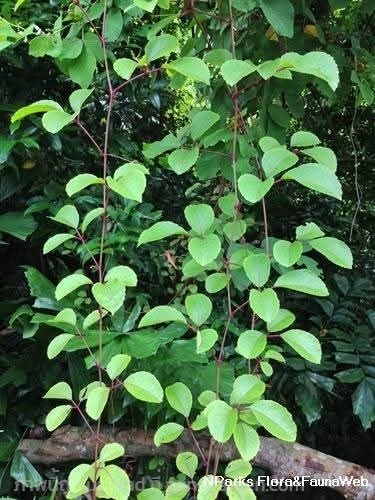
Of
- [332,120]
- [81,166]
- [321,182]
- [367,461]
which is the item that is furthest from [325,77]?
[332,120]

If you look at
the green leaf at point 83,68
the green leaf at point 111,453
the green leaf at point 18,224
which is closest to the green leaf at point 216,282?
the green leaf at point 111,453

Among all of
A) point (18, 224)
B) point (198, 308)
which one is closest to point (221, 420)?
point (198, 308)

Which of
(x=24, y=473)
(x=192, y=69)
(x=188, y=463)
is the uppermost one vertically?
(x=192, y=69)

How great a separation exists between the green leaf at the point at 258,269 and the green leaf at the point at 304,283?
2 centimetres

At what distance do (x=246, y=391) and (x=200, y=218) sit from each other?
0.23 meters

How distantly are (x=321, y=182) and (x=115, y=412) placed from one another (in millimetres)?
710

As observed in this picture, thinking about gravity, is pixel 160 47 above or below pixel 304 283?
above

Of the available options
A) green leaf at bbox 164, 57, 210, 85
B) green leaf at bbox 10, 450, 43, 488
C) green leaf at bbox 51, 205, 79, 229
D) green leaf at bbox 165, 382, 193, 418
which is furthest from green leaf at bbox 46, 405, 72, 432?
green leaf at bbox 10, 450, 43, 488

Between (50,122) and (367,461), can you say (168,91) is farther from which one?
(367,461)

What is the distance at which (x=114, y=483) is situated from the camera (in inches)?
20.5

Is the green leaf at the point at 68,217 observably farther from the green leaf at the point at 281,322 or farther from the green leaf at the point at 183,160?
the green leaf at the point at 281,322

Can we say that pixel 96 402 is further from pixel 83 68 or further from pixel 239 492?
pixel 83 68

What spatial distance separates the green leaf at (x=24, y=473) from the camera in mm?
1035

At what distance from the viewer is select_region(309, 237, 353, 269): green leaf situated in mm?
582
